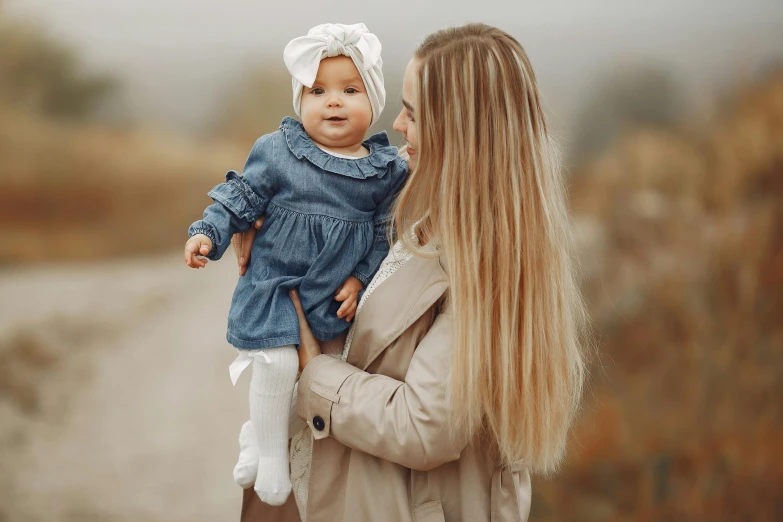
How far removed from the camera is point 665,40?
4.42 metres

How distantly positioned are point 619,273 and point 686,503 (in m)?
1.34

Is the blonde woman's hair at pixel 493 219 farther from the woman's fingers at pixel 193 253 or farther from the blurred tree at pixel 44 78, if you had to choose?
the blurred tree at pixel 44 78

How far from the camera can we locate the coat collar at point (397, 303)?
1.53 m

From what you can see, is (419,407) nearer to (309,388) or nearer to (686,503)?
(309,388)

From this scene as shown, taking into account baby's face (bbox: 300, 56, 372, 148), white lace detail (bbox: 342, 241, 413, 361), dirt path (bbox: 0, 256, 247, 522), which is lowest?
dirt path (bbox: 0, 256, 247, 522)

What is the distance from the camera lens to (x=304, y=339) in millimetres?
1635

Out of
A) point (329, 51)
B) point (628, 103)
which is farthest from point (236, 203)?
point (628, 103)

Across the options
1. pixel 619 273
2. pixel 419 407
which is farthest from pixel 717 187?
pixel 419 407

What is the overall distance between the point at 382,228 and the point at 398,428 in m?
0.42

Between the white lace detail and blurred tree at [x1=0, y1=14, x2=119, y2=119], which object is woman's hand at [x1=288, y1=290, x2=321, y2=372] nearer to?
the white lace detail

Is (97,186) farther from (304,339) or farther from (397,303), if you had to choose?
(397,303)

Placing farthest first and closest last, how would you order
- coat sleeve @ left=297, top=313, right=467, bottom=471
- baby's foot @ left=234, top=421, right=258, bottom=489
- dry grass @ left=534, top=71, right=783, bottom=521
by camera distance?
1. dry grass @ left=534, top=71, right=783, bottom=521
2. baby's foot @ left=234, top=421, right=258, bottom=489
3. coat sleeve @ left=297, top=313, right=467, bottom=471

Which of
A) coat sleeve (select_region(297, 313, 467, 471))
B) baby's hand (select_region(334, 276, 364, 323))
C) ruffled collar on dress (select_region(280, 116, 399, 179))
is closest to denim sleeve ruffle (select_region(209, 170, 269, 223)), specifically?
ruffled collar on dress (select_region(280, 116, 399, 179))

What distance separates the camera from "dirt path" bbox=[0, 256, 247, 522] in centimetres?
447
